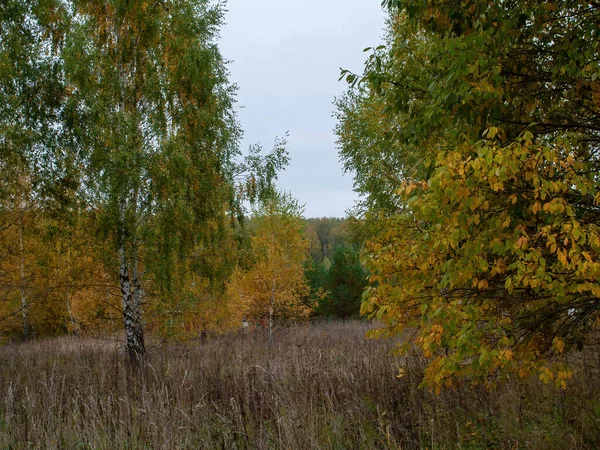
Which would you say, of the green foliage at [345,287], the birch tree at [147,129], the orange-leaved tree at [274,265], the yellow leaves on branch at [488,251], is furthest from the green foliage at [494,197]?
the green foliage at [345,287]

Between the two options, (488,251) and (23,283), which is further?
(23,283)

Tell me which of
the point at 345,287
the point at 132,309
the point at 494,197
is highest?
the point at 494,197

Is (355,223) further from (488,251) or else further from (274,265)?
(488,251)

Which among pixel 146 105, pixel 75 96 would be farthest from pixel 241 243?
pixel 75 96

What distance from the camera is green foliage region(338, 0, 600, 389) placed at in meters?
3.22

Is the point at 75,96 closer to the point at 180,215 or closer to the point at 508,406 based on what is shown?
the point at 180,215

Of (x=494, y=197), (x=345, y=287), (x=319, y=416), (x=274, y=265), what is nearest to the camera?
(x=494, y=197)

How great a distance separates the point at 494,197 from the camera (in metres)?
3.66

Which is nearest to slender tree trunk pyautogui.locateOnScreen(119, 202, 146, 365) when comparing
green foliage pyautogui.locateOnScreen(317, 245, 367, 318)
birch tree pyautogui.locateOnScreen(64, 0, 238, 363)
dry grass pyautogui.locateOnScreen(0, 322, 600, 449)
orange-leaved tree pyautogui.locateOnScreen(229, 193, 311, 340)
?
birch tree pyautogui.locateOnScreen(64, 0, 238, 363)

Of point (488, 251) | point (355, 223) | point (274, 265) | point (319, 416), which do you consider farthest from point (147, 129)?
point (274, 265)

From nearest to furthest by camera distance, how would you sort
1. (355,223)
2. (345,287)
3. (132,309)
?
(132,309)
(355,223)
(345,287)

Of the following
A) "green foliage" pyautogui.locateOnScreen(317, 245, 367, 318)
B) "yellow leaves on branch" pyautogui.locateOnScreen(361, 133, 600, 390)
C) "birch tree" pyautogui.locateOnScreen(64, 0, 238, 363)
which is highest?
"birch tree" pyautogui.locateOnScreen(64, 0, 238, 363)

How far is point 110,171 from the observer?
27.3 ft

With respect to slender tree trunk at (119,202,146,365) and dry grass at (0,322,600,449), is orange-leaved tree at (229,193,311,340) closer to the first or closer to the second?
slender tree trunk at (119,202,146,365)
